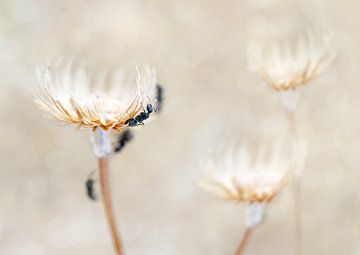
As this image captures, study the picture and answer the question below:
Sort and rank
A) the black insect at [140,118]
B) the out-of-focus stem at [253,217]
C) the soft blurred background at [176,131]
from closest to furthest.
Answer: the black insect at [140,118] → the out-of-focus stem at [253,217] → the soft blurred background at [176,131]

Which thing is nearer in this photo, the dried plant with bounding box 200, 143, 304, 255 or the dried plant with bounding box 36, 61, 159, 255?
the dried plant with bounding box 36, 61, 159, 255

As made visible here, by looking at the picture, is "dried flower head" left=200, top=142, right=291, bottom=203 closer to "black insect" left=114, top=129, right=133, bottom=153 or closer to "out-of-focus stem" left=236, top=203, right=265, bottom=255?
"out-of-focus stem" left=236, top=203, right=265, bottom=255

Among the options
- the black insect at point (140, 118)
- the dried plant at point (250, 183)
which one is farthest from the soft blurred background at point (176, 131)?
the black insect at point (140, 118)

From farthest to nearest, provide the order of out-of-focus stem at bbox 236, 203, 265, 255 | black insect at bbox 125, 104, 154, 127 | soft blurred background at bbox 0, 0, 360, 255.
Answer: soft blurred background at bbox 0, 0, 360, 255, out-of-focus stem at bbox 236, 203, 265, 255, black insect at bbox 125, 104, 154, 127

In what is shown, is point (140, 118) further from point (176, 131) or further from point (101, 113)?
point (176, 131)

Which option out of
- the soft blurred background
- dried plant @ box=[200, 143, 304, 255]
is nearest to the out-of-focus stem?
dried plant @ box=[200, 143, 304, 255]

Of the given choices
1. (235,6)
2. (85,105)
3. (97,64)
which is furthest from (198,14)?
(85,105)

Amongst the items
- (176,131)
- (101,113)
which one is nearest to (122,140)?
(101,113)

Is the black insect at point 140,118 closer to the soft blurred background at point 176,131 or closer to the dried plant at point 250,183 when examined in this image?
the dried plant at point 250,183
